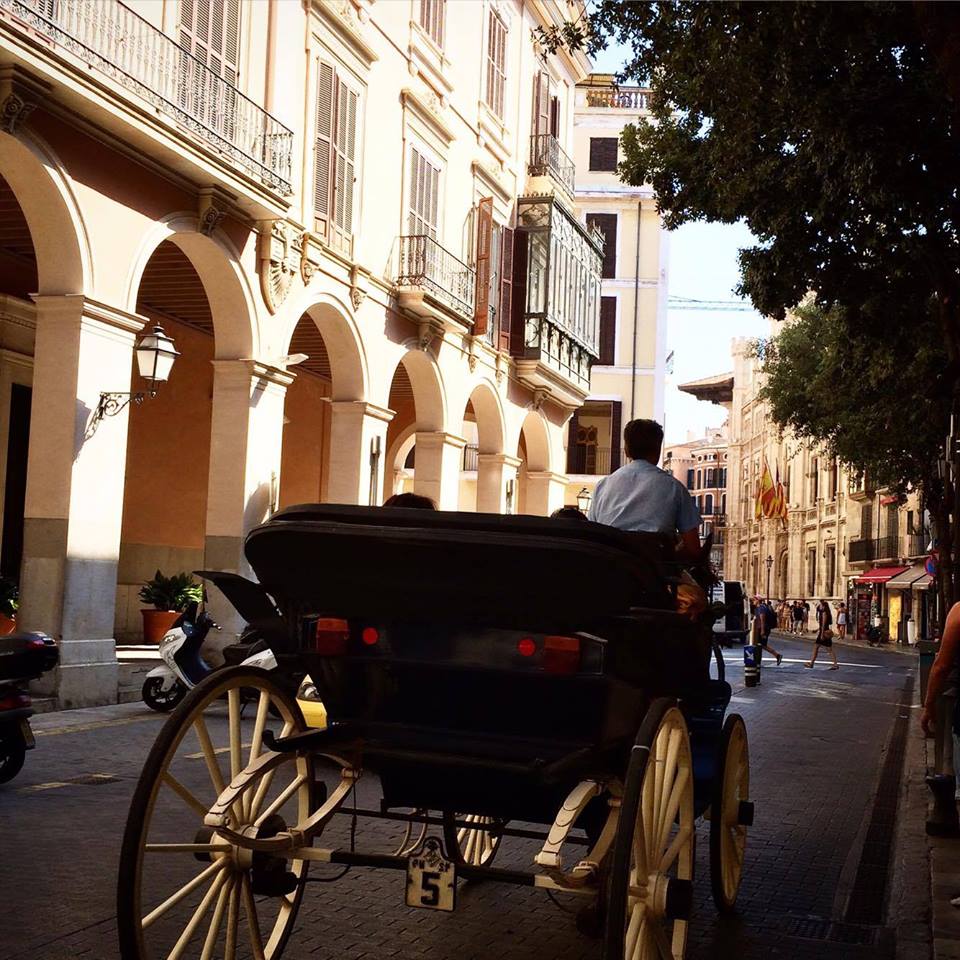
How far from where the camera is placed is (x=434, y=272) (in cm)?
2148

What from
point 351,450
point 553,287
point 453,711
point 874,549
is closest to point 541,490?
point 553,287

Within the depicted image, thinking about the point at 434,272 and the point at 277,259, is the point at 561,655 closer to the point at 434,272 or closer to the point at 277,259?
the point at 277,259

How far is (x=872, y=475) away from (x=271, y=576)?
98.1ft

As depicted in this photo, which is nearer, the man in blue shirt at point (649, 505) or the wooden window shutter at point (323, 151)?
the man in blue shirt at point (649, 505)

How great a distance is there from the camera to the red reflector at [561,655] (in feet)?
13.4

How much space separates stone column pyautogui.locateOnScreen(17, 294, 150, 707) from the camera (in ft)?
42.6

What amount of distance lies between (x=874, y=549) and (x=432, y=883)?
6028 centimetres

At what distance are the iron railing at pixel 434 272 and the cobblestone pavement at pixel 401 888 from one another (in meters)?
11.0

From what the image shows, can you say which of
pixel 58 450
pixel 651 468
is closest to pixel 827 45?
pixel 651 468

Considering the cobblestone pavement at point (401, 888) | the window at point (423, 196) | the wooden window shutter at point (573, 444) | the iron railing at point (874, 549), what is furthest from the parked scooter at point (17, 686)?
the iron railing at point (874, 549)

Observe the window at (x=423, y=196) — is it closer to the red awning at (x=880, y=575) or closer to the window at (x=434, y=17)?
the window at (x=434, y=17)

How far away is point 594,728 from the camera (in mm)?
4191

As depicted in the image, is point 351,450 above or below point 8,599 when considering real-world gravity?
above

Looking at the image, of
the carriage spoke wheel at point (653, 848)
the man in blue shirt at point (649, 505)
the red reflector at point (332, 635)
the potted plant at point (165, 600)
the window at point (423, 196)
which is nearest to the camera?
the carriage spoke wheel at point (653, 848)
